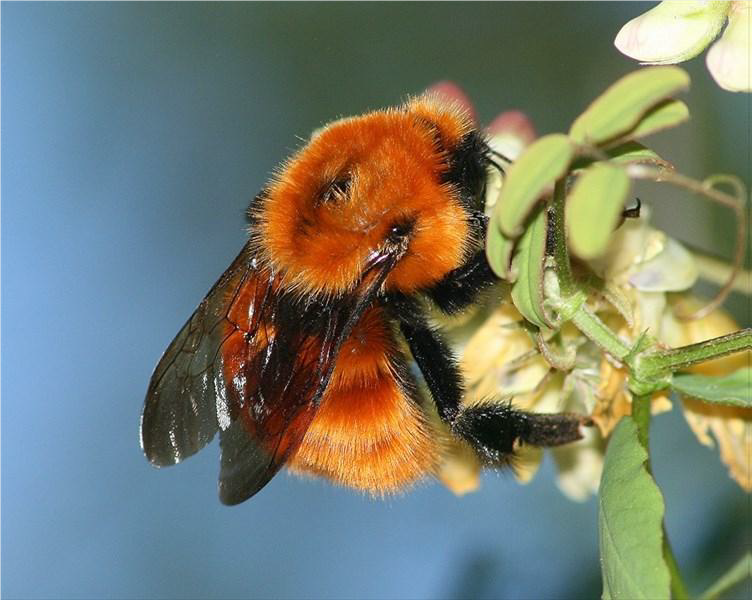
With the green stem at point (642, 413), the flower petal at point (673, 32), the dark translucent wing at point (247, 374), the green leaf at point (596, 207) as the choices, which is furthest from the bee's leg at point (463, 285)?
the green leaf at point (596, 207)

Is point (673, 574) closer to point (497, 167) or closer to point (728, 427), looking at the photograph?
point (728, 427)

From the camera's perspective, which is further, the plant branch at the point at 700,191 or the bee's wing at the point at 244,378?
the bee's wing at the point at 244,378

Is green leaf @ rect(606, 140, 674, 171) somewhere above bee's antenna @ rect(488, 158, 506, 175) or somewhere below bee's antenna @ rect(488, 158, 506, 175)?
below

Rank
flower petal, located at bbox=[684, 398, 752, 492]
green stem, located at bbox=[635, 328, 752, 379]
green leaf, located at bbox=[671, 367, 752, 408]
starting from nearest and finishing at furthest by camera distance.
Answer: green stem, located at bbox=[635, 328, 752, 379] < green leaf, located at bbox=[671, 367, 752, 408] < flower petal, located at bbox=[684, 398, 752, 492]

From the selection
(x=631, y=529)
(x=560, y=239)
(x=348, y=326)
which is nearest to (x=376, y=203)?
(x=348, y=326)

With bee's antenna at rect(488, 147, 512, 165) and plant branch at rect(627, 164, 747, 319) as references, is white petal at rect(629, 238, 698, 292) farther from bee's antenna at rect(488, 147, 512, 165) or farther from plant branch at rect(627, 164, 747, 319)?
bee's antenna at rect(488, 147, 512, 165)

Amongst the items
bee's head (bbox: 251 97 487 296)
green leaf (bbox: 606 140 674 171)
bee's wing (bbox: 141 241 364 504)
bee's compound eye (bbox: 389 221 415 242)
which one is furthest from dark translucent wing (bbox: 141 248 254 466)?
green leaf (bbox: 606 140 674 171)

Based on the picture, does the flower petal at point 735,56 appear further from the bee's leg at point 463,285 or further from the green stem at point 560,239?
the bee's leg at point 463,285
